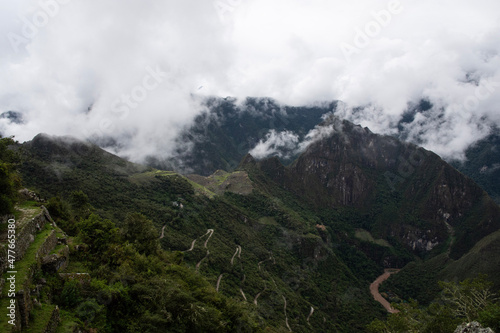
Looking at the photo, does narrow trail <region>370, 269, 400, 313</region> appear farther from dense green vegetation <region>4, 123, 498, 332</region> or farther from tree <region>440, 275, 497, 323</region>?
tree <region>440, 275, 497, 323</region>

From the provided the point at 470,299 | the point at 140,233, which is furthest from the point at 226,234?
the point at 470,299

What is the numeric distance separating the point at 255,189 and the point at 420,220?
11519cm

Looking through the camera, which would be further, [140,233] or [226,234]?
[226,234]

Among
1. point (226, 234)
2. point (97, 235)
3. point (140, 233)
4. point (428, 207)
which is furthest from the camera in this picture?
point (428, 207)

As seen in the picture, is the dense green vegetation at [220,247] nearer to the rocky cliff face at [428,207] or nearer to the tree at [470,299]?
the rocky cliff face at [428,207]

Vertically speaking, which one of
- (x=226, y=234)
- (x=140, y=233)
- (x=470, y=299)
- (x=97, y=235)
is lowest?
(x=470, y=299)

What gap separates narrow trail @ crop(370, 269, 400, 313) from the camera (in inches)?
4443

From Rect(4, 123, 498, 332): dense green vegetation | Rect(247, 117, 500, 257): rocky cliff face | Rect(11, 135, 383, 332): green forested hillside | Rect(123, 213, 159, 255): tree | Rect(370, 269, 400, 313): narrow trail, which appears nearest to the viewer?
Rect(4, 123, 498, 332): dense green vegetation

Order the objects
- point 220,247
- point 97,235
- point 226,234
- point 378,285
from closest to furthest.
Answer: point 97,235
point 220,247
point 226,234
point 378,285

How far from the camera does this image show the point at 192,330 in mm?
23625

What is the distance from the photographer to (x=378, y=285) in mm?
133375

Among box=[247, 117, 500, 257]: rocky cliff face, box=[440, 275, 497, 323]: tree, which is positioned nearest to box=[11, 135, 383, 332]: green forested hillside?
box=[440, 275, 497, 323]: tree

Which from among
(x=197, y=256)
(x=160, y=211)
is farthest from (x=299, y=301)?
(x=160, y=211)

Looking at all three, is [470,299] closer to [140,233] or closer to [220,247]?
[140,233]
